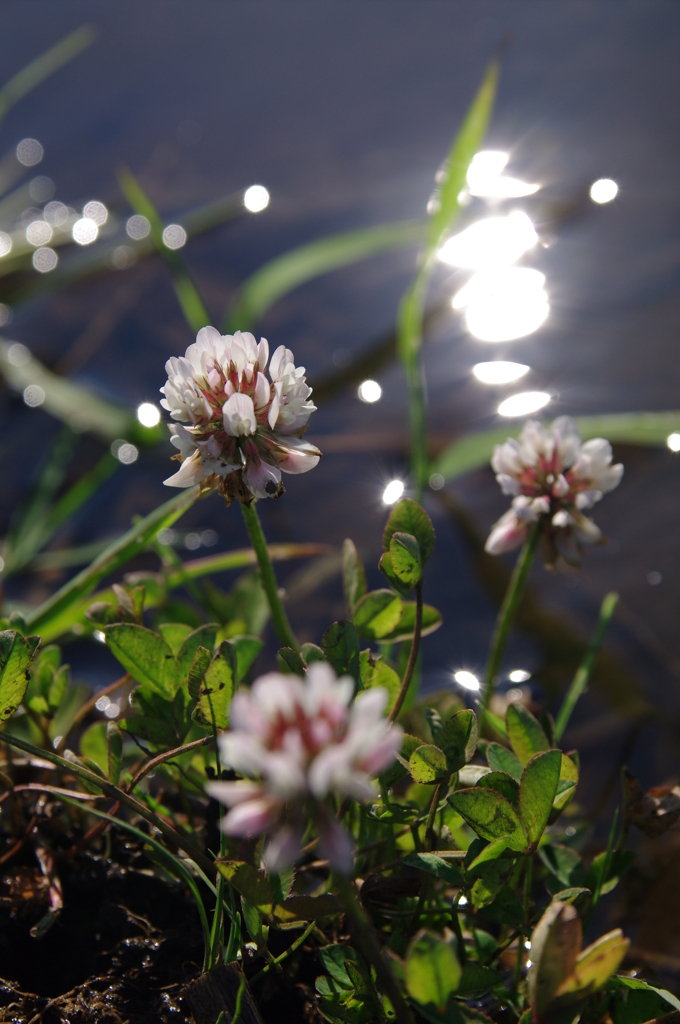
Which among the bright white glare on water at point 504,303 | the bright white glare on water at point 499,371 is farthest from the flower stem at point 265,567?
the bright white glare on water at point 504,303

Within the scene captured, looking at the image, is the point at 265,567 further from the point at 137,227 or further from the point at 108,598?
the point at 137,227

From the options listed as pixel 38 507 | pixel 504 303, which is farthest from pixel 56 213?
pixel 504 303

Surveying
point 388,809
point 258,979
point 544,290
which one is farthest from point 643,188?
point 258,979

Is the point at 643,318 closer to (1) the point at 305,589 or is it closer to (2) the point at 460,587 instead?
(2) the point at 460,587

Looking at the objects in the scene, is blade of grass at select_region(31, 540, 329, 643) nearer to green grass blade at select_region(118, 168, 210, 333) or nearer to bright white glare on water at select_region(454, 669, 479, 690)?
bright white glare on water at select_region(454, 669, 479, 690)

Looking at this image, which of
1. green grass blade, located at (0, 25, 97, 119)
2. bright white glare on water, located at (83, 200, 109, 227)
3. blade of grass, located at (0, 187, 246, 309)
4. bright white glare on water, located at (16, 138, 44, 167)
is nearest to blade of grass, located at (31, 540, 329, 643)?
blade of grass, located at (0, 187, 246, 309)

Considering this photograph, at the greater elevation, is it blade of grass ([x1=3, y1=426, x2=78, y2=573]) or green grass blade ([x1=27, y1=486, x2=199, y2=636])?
blade of grass ([x1=3, y1=426, x2=78, y2=573])

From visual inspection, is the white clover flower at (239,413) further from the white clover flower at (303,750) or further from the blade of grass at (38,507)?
the blade of grass at (38,507)

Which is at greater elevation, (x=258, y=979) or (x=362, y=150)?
(x=362, y=150)
